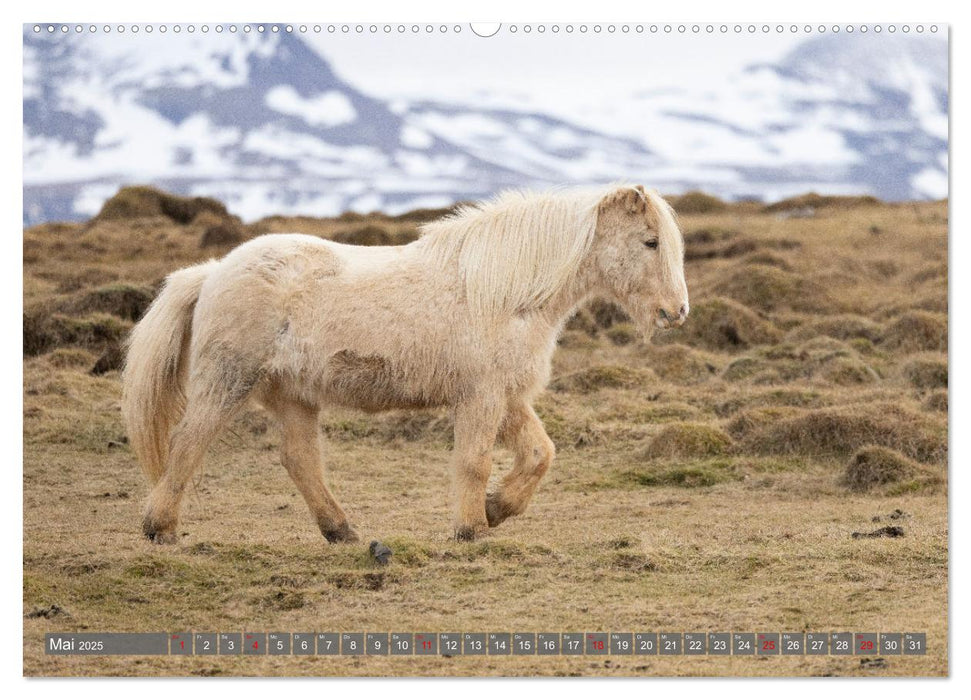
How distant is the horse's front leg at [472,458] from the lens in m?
8.72

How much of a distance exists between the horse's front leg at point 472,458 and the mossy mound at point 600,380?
240 inches

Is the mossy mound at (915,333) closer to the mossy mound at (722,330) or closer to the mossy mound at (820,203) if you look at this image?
the mossy mound at (722,330)

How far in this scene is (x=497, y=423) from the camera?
8.76 m

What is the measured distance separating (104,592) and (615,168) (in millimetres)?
7462

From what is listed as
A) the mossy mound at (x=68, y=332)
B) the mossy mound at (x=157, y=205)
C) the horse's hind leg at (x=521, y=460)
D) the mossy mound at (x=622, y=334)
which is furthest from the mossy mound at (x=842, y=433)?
the mossy mound at (x=157, y=205)

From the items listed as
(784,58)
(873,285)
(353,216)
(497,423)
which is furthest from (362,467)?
(353,216)

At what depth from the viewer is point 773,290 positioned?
69.5 ft

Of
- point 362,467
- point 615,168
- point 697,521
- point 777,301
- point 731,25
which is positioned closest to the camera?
point 731,25

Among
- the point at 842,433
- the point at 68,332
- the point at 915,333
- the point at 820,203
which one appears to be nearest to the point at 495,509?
the point at 842,433

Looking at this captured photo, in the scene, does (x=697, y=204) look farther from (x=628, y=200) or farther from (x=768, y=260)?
(x=628, y=200)

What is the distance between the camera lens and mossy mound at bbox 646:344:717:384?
1614 centimetres

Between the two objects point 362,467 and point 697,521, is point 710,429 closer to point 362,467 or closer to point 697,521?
point 697,521

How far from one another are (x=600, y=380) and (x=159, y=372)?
7028 mm

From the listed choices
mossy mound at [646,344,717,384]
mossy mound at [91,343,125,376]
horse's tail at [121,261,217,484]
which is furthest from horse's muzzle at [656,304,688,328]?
mossy mound at [91,343,125,376]
